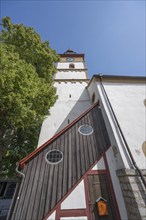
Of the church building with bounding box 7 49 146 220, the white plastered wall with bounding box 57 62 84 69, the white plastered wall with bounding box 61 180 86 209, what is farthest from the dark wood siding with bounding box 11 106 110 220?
the white plastered wall with bounding box 57 62 84 69

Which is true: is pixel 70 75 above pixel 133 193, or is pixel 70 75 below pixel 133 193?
above

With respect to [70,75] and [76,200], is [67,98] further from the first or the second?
[76,200]

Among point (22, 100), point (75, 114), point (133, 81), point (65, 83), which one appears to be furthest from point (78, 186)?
point (65, 83)

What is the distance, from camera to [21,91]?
18.3ft

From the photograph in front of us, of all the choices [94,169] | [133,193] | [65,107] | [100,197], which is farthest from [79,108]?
[133,193]

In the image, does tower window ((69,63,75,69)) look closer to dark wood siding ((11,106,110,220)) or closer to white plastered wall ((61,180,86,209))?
dark wood siding ((11,106,110,220))

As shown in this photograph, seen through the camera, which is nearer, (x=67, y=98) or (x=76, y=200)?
(x=76, y=200)

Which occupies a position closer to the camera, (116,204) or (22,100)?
(116,204)

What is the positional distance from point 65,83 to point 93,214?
11079 millimetres

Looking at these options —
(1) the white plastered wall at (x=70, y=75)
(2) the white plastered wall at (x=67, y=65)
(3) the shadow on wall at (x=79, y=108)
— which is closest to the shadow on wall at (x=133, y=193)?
(3) the shadow on wall at (x=79, y=108)

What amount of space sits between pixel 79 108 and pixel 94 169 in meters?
5.97

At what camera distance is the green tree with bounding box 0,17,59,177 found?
5402mm

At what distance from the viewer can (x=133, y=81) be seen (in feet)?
27.9

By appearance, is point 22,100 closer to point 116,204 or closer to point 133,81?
point 116,204
